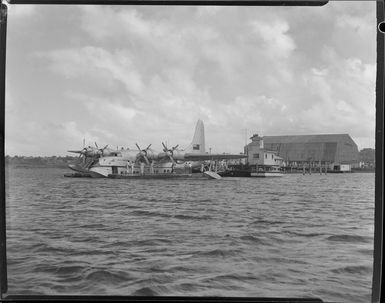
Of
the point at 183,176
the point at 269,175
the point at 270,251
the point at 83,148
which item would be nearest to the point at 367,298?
the point at 270,251

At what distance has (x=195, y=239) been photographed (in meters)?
1.94

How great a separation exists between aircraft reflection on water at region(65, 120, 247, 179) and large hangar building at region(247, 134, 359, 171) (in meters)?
0.20

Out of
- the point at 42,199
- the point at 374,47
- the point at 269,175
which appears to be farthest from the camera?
the point at 269,175

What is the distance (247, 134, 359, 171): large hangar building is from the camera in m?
1.94

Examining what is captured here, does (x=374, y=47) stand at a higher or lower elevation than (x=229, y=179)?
higher

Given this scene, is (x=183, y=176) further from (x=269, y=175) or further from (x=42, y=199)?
(x=42, y=199)

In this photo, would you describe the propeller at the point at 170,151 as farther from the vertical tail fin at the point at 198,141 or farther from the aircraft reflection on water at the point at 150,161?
the vertical tail fin at the point at 198,141

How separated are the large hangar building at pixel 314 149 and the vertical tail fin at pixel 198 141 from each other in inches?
10.4

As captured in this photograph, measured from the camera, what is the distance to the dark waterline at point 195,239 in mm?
1794

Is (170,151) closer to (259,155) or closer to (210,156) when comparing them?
(210,156)

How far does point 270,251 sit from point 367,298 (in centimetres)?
48

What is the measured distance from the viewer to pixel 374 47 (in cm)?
164

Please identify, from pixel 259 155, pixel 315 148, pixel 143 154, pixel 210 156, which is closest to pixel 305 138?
pixel 315 148

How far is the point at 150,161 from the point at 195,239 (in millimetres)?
748
